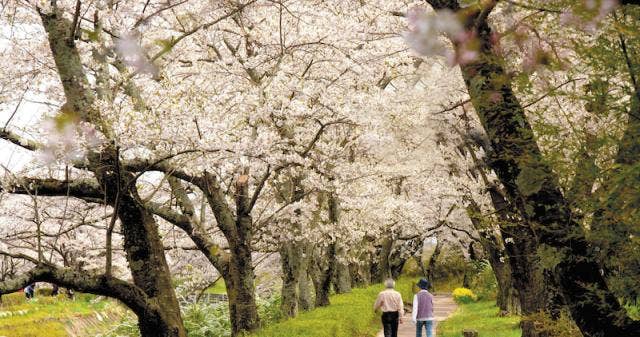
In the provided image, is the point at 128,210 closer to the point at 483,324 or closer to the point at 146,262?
the point at 146,262

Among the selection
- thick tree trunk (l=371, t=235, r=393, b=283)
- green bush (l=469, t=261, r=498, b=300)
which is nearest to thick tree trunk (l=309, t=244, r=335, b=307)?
thick tree trunk (l=371, t=235, r=393, b=283)

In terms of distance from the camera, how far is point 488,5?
536 cm

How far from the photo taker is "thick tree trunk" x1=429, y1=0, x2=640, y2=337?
5195 millimetres

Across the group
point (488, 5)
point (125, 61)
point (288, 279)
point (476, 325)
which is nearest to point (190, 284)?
point (288, 279)

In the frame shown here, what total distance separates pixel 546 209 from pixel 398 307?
822 centimetres

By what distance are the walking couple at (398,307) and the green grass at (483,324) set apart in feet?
13.7

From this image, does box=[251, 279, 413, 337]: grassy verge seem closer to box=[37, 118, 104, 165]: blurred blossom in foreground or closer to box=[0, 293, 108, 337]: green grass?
box=[37, 118, 104, 165]: blurred blossom in foreground

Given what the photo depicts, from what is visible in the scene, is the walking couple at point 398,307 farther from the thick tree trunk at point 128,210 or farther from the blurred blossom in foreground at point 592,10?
the blurred blossom in foreground at point 592,10

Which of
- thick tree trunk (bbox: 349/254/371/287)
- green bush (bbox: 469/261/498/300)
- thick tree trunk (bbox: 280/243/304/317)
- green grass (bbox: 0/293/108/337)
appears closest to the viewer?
thick tree trunk (bbox: 280/243/304/317)

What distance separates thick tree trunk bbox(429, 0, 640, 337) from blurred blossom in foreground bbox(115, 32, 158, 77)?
16.8ft

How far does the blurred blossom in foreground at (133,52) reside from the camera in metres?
9.65

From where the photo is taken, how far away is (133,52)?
31.5 ft

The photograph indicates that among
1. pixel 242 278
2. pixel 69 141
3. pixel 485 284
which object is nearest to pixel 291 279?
pixel 242 278

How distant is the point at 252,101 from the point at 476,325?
11145 mm
